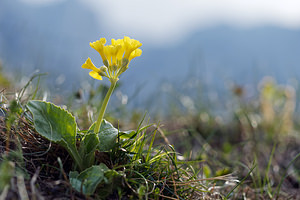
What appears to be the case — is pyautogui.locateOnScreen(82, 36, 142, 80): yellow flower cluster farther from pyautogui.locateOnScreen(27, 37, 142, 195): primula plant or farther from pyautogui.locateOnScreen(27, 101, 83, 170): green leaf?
pyautogui.locateOnScreen(27, 101, 83, 170): green leaf

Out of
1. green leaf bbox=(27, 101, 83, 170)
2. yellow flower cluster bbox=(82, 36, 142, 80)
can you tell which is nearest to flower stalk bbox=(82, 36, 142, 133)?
yellow flower cluster bbox=(82, 36, 142, 80)

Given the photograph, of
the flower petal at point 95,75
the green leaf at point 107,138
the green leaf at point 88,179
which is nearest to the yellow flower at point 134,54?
the flower petal at point 95,75

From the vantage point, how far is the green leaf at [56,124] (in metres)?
1.35

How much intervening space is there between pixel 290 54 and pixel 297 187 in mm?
68105

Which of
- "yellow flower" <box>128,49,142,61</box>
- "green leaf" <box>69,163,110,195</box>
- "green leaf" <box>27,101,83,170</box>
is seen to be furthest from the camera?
"yellow flower" <box>128,49,142,61</box>

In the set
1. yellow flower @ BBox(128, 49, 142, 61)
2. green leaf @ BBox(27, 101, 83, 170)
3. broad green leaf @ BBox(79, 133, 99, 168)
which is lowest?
broad green leaf @ BBox(79, 133, 99, 168)

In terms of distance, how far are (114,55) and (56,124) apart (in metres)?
0.46

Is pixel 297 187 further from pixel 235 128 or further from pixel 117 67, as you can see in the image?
pixel 117 67

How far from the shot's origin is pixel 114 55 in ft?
4.71

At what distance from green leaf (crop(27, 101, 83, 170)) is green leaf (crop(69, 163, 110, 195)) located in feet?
0.35

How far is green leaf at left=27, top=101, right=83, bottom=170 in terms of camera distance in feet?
4.43

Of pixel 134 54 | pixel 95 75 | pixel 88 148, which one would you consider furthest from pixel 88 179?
pixel 134 54

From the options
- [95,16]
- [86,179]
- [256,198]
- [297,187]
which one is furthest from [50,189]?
[95,16]

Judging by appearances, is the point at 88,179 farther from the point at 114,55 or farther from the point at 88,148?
the point at 114,55
